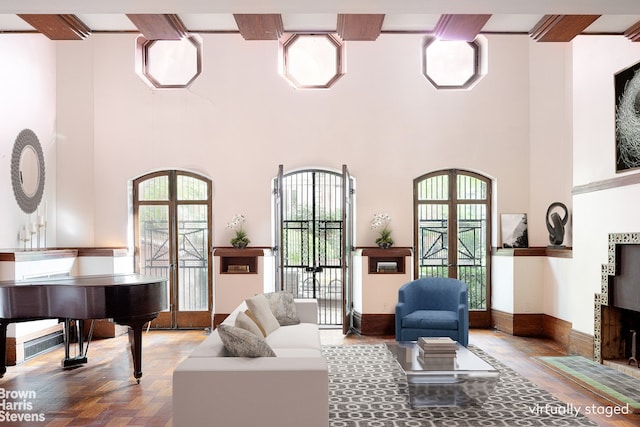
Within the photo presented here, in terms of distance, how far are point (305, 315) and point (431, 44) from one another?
15.1 ft

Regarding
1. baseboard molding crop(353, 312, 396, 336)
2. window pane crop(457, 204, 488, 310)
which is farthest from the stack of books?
window pane crop(457, 204, 488, 310)

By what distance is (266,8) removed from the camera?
3.55m

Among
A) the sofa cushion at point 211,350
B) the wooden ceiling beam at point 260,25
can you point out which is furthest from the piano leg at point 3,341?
the wooden ceiling beam at point 260,25

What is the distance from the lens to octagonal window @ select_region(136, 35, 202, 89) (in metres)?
8.23

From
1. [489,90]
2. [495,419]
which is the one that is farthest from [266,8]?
[489,90]

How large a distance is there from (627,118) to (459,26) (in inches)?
110

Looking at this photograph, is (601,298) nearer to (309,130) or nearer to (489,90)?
(489,90)

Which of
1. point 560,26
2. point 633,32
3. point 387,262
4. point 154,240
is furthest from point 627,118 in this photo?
point 154,240

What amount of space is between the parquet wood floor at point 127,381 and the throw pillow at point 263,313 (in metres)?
1.03

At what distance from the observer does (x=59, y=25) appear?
145 inches

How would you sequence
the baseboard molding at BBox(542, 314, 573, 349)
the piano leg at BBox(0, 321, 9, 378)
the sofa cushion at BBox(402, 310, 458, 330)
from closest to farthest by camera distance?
1. the piano leg at BBox(0, 321, 9, 378)
2. the sofa cushion at BBox(402, 310, 458, 330)
3. the baseboard molding at BBox(542, 314, 573, 349)

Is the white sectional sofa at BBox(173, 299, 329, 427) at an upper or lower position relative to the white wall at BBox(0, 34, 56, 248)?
lower

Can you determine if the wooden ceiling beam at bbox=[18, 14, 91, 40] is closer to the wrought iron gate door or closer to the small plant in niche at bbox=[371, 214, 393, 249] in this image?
the wrought iron gate door

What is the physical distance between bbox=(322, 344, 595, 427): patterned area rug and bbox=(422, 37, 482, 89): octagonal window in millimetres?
4413
